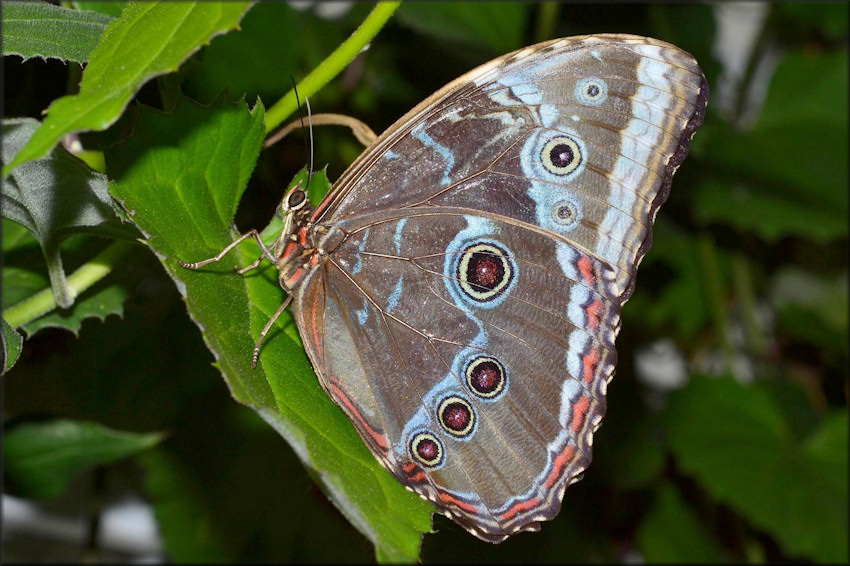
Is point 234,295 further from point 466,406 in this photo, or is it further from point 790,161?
point 790,161

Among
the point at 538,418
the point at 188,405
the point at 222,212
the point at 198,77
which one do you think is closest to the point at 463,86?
the point at 222,212

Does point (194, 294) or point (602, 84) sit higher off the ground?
point (602, 84)

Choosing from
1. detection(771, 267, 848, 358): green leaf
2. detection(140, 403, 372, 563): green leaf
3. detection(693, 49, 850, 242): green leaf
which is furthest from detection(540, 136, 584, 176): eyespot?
detection(771, 267, 848, 358): green leaf

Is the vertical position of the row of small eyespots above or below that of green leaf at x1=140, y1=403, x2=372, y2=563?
above

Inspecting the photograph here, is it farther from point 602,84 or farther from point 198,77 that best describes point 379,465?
point 198,77

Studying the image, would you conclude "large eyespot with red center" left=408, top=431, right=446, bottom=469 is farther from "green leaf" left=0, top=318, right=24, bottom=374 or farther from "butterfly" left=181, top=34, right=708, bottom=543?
"green leaf" left=0, top=318, right=24, bottom=374

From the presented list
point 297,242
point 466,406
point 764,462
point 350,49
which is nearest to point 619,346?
point 764,462

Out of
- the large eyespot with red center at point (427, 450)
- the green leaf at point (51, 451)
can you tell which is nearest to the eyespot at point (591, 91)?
the large eyespot with red center at point (427, 450)
